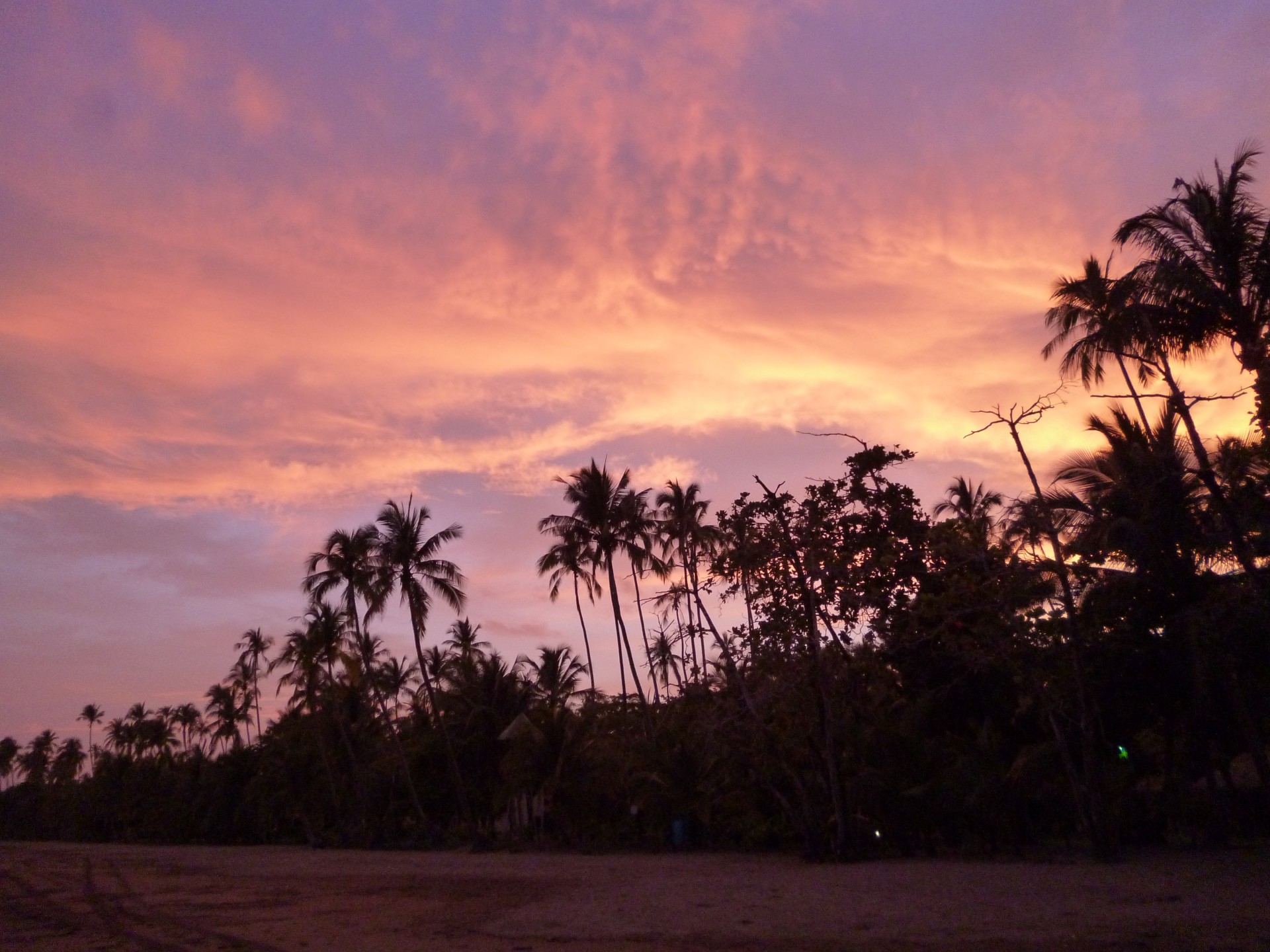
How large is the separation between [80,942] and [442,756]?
2307 cm

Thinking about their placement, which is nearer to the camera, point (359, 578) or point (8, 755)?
point (359, 578)

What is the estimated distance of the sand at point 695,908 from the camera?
9781 millimetres

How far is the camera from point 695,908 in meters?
12.5

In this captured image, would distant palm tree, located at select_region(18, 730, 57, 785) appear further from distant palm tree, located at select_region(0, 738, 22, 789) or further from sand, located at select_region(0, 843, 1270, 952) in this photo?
sand, located at select_region(0, 843, 1270, 952)

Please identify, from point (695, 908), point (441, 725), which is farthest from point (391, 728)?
point (695, 908)

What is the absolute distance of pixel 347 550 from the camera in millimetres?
35219

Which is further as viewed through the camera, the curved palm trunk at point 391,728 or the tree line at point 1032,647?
the curved palm trunk at point 391,728

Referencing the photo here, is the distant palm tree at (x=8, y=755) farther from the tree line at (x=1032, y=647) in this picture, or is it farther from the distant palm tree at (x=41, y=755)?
the tree line at (x=1032, y=647)

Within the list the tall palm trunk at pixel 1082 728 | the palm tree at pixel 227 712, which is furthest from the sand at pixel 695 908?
the palm tree at pixel 227 712

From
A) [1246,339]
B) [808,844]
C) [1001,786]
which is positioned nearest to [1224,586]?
[1246,339]

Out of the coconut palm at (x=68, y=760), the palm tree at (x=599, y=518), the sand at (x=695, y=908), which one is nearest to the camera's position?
the sand at (x=695, y=908)

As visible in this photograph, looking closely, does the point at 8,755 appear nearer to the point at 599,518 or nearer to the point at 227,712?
the point at 227,712

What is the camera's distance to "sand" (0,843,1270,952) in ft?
32.1

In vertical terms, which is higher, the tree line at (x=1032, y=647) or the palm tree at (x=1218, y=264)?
the palm tree at (x=1218, y=264)
